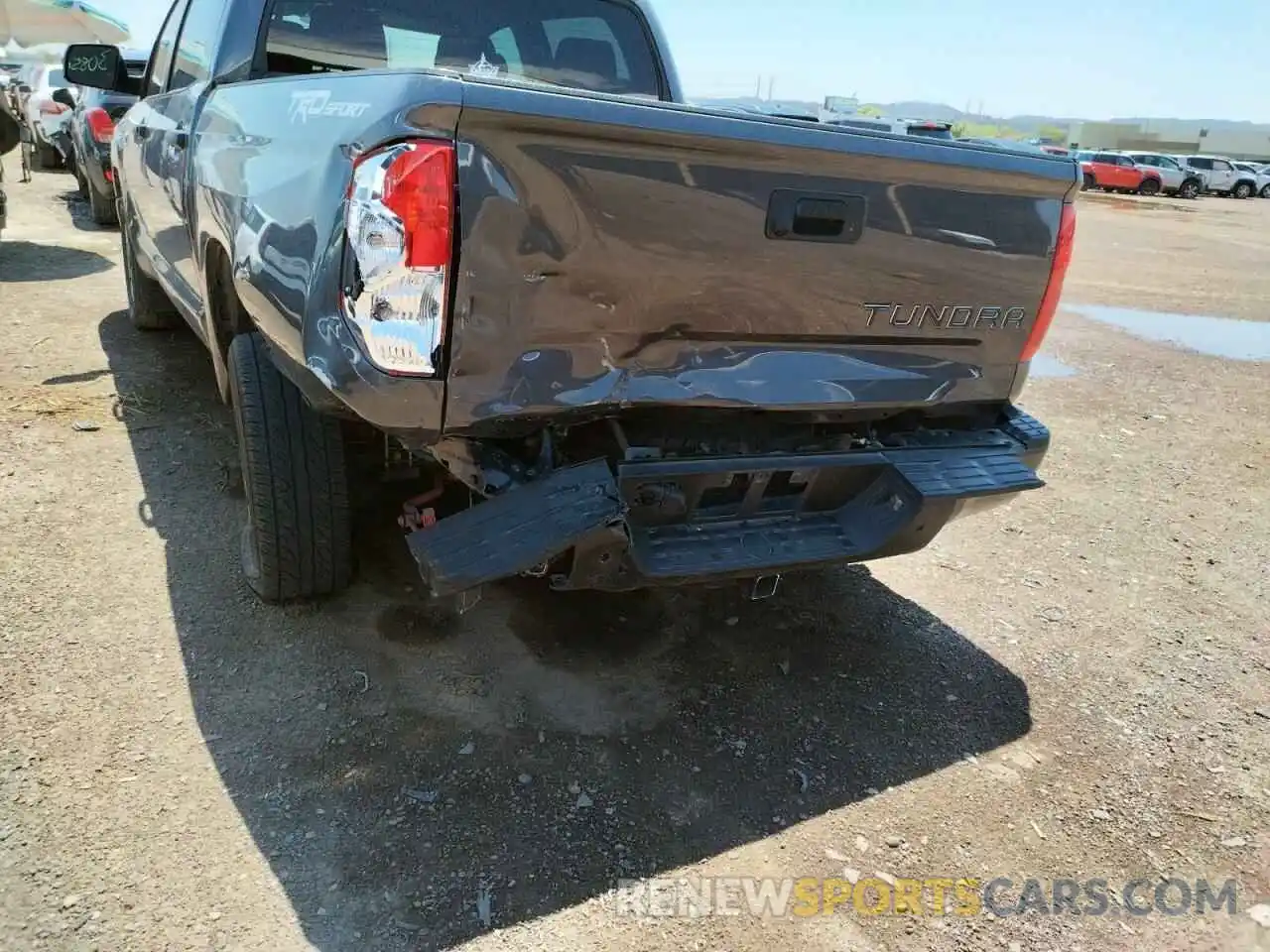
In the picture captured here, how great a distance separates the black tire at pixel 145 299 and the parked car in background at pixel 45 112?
7578mm

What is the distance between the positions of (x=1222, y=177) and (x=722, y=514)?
43511 mm

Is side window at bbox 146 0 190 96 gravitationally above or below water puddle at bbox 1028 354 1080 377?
above

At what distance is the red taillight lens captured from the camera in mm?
1927

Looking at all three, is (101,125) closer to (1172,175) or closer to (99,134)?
(99,134)

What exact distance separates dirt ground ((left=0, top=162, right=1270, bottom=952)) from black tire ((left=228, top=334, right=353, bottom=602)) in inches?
8.0

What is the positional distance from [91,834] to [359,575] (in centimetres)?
131

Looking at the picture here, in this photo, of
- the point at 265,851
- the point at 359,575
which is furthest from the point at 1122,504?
the point at 265,851

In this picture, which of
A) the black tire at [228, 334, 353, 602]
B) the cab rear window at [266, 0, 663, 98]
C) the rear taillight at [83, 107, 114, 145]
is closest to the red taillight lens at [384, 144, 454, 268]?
the black tire at [228, 334, 353, 602]

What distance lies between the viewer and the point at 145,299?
5637 mm

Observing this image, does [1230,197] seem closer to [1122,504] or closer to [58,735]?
[1122,504]

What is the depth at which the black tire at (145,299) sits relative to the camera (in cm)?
557

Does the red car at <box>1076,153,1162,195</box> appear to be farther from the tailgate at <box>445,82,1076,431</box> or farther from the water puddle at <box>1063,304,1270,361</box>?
the tailgate at <box>445,82,1076,431</box>

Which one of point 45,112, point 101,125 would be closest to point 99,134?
point 101,125

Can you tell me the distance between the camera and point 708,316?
234 cm
